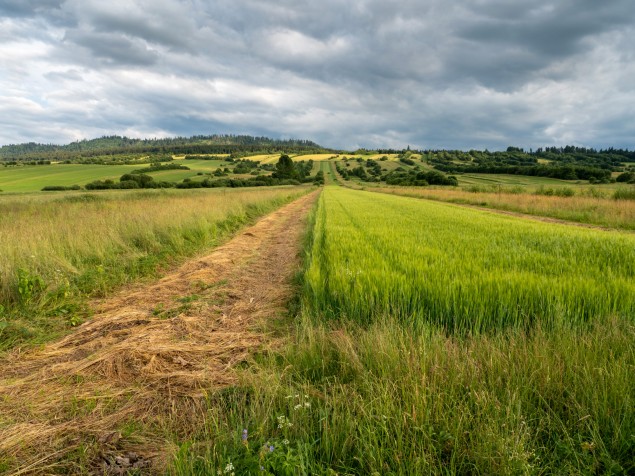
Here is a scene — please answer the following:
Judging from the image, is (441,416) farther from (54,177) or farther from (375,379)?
(54,177)

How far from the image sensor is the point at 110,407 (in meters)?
2.95

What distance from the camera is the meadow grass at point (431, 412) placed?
5.92 feet

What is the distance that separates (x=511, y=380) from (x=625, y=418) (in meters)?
0.67

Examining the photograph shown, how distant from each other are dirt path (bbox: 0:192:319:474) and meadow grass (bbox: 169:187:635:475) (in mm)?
532

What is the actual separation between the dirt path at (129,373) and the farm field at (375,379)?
23mm

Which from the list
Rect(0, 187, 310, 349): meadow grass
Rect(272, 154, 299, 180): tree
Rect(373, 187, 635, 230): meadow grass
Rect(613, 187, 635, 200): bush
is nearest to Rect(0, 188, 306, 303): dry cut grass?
Rect(0, 187, 310, 349): meadow grass

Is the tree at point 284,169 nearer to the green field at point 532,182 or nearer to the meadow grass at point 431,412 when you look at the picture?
the green field at point 532,182

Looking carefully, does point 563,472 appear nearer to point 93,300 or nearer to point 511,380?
point 511,380

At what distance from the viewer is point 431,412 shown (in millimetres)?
2143

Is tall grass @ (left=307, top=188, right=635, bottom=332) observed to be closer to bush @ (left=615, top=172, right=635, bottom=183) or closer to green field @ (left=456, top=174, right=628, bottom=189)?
green field @ (left=456, top=174, right=628, bottom=189)

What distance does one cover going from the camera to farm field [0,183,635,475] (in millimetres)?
1892

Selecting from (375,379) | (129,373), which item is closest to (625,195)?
(375,379)

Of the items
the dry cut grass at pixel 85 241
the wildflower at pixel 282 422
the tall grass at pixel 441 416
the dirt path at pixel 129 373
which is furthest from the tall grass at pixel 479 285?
the dry cut grass at pixel 85 241

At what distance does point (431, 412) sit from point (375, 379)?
1.80ft
